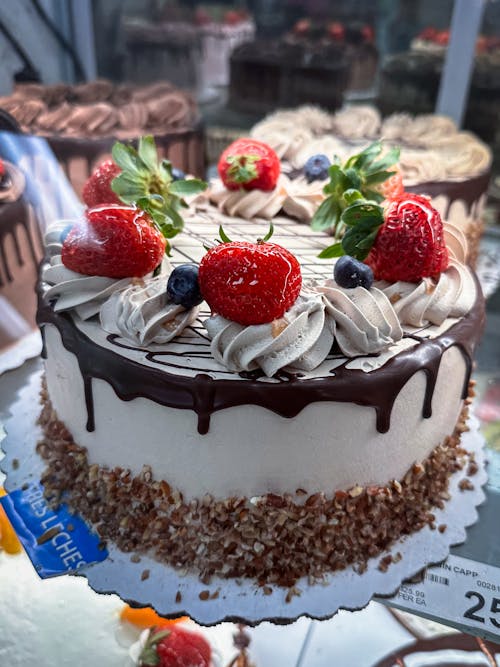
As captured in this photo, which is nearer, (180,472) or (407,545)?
(180,472)

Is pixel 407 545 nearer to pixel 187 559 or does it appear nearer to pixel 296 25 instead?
pixel 187 559

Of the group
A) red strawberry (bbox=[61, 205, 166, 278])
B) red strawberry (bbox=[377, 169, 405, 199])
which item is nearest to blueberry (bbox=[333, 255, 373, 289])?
red strawberry (bbox=[61, 205, 166, 278])

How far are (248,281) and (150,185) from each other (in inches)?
33.1

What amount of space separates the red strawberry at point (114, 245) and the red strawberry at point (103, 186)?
17.5 inches

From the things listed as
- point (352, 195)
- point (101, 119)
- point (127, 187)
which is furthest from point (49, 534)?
point (101, 119)

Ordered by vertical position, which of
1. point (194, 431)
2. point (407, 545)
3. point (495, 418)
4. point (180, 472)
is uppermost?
point (194, 431)

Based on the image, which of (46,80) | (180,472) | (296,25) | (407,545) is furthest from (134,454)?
(296,25)

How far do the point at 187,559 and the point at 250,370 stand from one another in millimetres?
564

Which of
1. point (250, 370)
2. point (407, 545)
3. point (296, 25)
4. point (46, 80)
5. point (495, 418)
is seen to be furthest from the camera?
point (296, 25)

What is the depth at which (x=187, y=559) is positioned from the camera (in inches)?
69.6

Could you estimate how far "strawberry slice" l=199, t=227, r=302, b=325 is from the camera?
157 centimetres

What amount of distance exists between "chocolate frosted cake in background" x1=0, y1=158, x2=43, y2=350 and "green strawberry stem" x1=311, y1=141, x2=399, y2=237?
1430 millimetres

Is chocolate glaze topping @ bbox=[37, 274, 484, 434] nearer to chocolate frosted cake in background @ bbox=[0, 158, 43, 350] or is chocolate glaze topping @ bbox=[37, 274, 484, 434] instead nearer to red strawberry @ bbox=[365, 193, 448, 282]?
red strawberry @ bbox=[365, 193, 448, 282]

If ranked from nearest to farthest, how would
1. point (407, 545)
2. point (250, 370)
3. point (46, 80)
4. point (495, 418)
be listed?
point (250, 370), point (407, 545), point (495, 418), point (46, 80)
